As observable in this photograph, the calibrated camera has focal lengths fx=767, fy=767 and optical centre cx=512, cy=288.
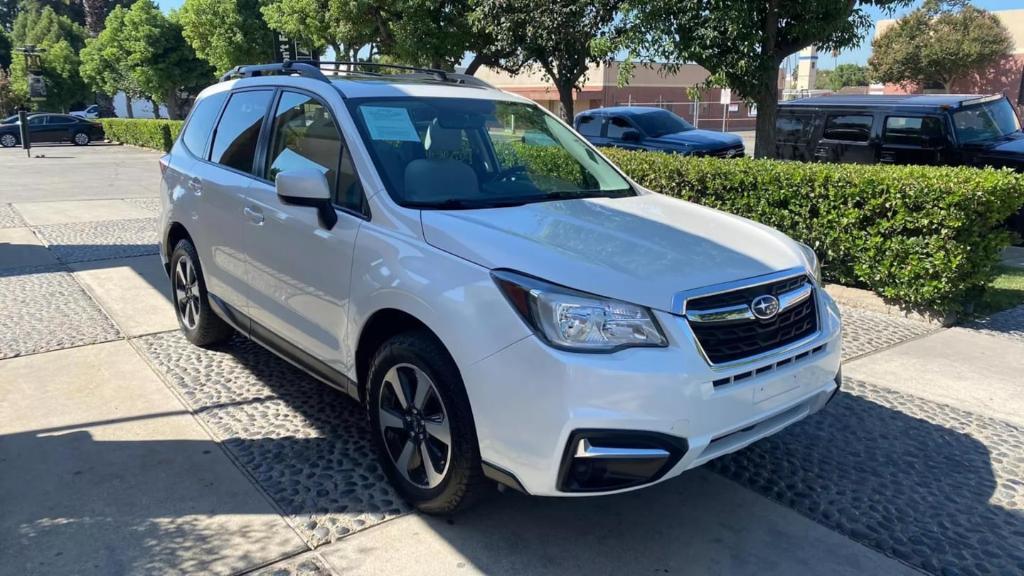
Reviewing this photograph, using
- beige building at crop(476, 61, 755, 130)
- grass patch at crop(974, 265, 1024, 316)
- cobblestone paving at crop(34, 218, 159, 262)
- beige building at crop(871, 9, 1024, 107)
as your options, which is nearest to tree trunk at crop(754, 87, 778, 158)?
grass patch at crop(974, 265, 1024, 316)

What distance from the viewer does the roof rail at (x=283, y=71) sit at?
4.14 m

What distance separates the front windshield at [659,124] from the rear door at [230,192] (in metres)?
10.3

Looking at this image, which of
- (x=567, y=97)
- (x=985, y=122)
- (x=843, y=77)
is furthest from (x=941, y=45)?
(x=843, y=77)

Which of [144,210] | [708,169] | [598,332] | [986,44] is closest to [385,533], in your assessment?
[598,332]

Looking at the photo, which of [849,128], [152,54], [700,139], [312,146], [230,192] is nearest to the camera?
[312,146]

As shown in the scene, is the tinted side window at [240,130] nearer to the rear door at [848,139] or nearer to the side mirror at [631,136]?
the rear door at [848,139]

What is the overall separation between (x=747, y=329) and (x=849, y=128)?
860 centimetres

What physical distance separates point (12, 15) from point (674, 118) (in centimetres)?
9479

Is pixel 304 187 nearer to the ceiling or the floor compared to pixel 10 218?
nearer to the ceiling

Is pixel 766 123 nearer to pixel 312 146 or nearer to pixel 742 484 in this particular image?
pixel 742 484

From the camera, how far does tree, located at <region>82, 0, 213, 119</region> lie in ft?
121

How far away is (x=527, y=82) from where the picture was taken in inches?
1849

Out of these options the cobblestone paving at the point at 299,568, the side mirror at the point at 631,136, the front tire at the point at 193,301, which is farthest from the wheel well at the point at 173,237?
the side mirror at the point at 631,136

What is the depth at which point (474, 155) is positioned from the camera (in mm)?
3932
